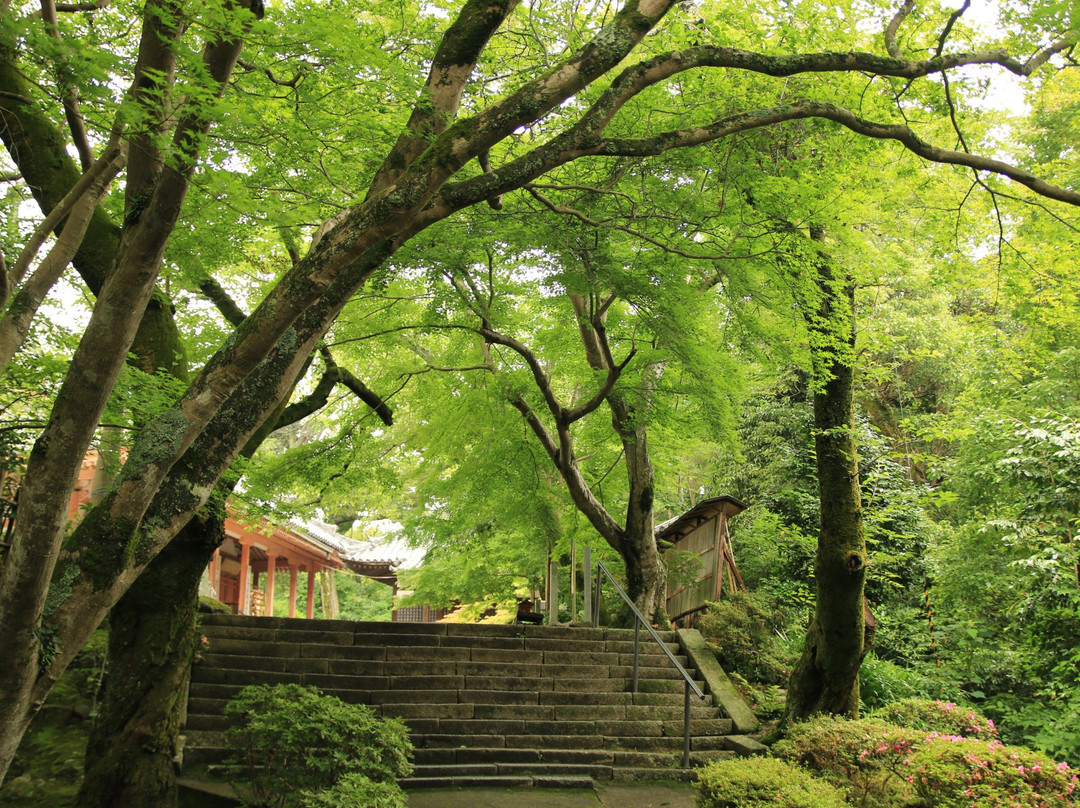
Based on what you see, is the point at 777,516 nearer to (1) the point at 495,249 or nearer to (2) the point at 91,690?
(1) the point at 495,249

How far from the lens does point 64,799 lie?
6.22 meters

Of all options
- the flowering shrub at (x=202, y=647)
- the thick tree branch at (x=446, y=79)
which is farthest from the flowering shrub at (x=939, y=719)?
the flowering shrub at (x=202, y=647)

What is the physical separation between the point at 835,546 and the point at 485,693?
4.18m

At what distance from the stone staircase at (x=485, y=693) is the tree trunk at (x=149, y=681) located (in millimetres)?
1098

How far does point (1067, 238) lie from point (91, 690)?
33.9ft

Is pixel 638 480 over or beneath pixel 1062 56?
beneath

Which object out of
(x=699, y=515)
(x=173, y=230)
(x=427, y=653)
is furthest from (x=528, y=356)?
(x=173, y=230)

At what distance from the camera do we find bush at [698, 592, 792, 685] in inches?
405

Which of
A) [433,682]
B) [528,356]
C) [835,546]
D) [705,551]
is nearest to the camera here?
[835,546]

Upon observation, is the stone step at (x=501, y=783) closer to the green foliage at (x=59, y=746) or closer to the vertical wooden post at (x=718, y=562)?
the green foliage at (x=59, y=746)

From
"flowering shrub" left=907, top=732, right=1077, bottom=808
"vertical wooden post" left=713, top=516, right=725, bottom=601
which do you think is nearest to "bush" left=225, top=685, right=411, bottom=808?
"flowering shrub" left=907, top=732, right=1077, bottom=808

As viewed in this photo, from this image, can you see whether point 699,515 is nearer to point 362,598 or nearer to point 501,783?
point 501,783

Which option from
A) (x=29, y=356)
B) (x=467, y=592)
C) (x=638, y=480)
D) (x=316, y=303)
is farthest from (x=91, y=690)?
(x=467, y=592)

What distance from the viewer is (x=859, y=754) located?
5977mm
